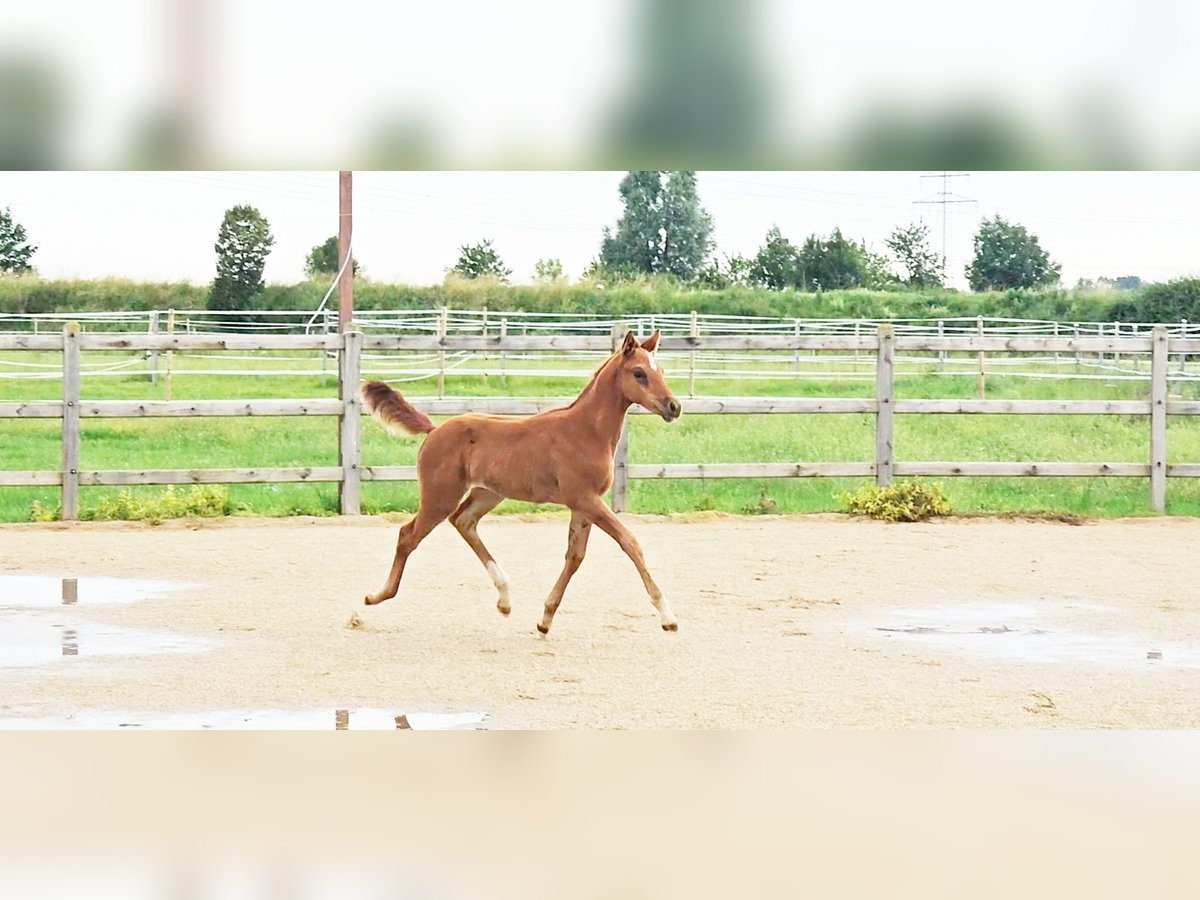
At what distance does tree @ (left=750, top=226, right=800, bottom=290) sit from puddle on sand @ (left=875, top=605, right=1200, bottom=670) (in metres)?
27.6

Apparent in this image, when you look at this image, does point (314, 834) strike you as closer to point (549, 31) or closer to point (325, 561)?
point (549, 31)

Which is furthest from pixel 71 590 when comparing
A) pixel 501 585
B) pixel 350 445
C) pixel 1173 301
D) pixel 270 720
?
pixel 1173 301

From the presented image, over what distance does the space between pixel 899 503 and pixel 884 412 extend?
71 cm

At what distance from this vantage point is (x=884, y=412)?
1060 centimetres

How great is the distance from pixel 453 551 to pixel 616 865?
7.89m

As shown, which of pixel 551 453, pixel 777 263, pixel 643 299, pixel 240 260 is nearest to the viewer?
pixel 551 453

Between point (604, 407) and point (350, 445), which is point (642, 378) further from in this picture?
point (350, 445)

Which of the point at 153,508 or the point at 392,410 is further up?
the point at 392,410

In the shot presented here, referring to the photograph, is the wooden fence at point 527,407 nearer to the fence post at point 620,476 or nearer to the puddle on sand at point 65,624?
the fence post at point 620,476

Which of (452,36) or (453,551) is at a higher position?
(452,36)

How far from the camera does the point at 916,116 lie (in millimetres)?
840

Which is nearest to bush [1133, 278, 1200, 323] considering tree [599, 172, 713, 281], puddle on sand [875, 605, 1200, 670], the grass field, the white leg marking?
the grass field

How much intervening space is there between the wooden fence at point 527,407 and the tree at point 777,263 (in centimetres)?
2293

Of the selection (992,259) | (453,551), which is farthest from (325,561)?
(992,259)
